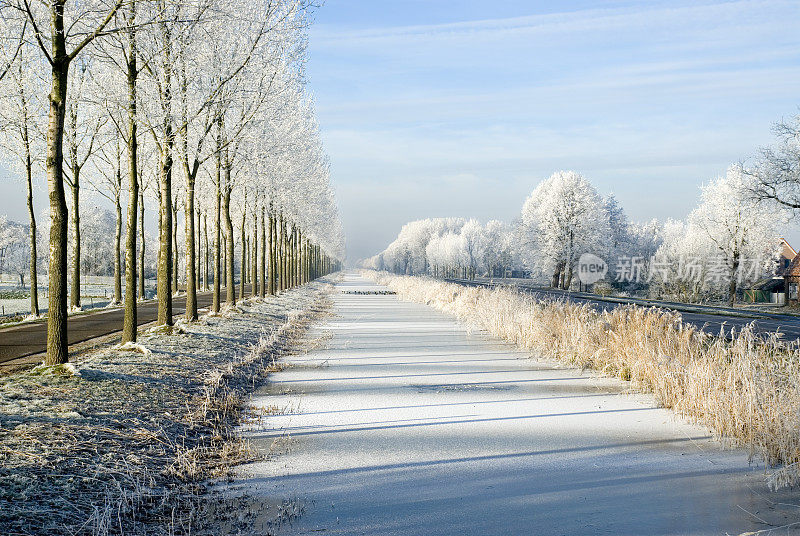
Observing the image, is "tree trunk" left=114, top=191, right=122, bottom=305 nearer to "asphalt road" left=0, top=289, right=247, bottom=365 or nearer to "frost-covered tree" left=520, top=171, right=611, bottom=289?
"asphalt road" left=0, top=289, right=247, bottom=365

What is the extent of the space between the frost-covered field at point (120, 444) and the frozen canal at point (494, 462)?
Answer: 22.2 inches

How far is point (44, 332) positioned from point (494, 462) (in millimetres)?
15055

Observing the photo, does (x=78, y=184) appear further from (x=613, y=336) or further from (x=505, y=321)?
(x=613, y=336)

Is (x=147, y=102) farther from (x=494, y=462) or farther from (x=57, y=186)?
(x=494, y=462)

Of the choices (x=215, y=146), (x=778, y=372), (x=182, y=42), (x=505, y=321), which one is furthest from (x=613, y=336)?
(x=215, y=146)

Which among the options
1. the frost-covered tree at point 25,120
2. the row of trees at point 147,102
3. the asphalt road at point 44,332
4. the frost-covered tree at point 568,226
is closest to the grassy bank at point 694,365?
the row of trees at point 147,102

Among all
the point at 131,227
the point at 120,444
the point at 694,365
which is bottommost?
the point at 120,444

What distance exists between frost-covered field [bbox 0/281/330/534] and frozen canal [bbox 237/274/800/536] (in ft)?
1.85

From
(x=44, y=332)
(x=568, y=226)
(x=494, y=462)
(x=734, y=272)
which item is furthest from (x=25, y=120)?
(x=568, y=226)

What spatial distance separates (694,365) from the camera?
911 centimetres

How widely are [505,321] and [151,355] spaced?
10499 mm

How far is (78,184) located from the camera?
2336 cm

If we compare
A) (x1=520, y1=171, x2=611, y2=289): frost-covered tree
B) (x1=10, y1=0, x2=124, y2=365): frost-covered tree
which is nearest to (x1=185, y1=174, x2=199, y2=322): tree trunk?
(x1=10, y1=0, x2=124, y2=365): frost-covered tree

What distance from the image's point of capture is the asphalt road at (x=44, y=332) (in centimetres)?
1342
